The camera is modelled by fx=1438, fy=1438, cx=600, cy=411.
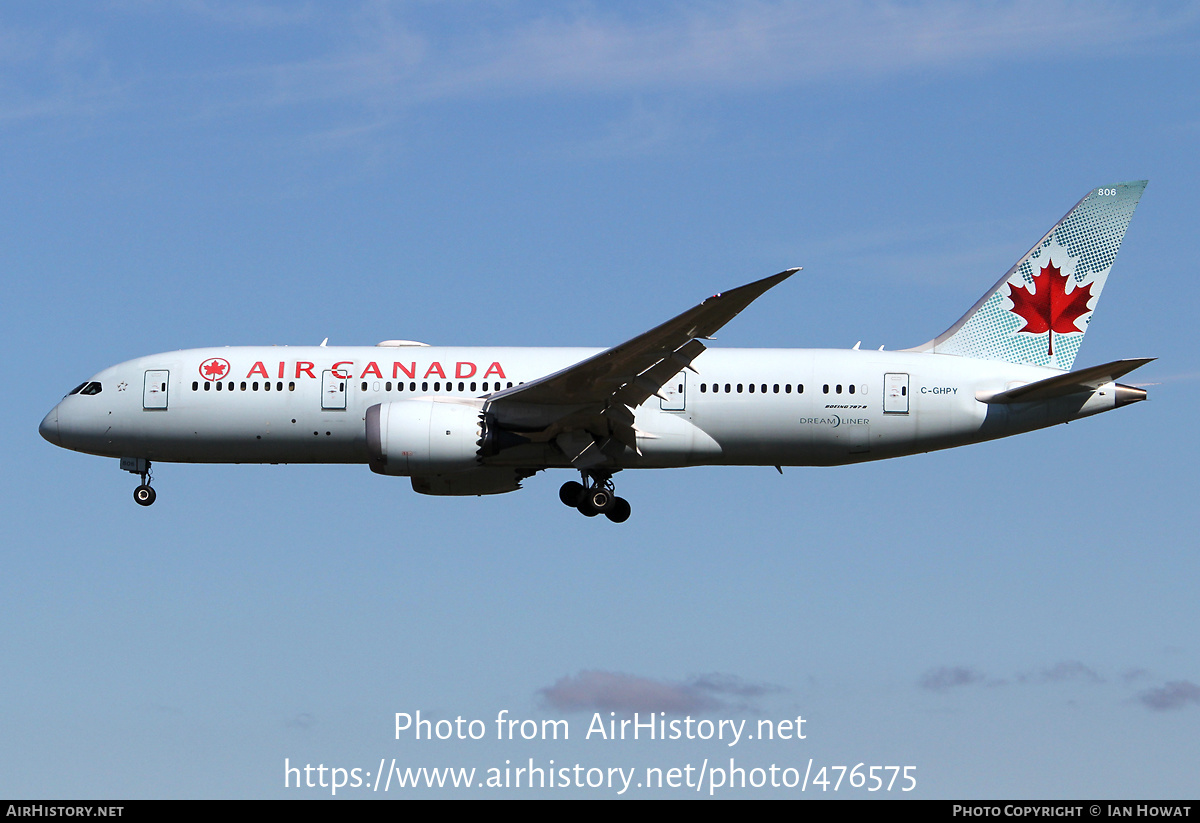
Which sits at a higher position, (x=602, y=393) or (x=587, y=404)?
(x=602, y=393)

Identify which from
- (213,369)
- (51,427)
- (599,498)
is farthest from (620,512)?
(51,427)

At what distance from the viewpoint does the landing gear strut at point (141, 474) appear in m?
32.4

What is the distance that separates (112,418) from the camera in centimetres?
3195

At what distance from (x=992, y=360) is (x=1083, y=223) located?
404 cm

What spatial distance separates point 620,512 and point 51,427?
42.9 ft

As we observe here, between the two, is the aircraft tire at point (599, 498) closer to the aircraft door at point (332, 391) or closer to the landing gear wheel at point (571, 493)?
the landing gear wheel at point (571, 493)

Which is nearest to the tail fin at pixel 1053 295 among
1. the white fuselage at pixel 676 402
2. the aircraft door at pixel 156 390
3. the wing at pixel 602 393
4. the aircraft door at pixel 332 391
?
the white fuselage at pixel 676 402

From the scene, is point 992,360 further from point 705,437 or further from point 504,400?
point 504,400

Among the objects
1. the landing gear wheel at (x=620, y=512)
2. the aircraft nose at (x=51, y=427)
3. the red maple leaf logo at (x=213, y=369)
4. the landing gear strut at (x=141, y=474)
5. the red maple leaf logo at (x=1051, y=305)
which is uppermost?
the red maple leaf logo at (x=1051, y=305)

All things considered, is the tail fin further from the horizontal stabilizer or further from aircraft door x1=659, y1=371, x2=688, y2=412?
aircraft door x1=659, y1=371, x2=688, y2=412

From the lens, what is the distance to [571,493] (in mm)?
32156

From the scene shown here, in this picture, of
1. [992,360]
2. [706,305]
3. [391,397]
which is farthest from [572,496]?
[992,360]

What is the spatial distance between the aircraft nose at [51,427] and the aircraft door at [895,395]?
60.8ft

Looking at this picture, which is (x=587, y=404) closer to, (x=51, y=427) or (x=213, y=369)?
(x=213, y=369)
